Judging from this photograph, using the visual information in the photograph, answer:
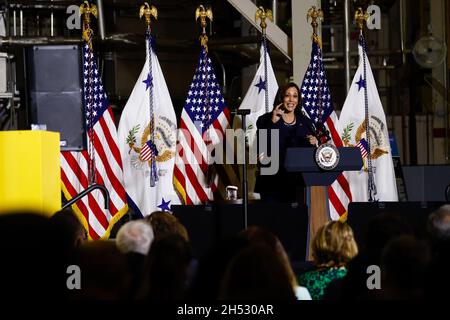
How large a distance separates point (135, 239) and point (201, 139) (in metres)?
6.27

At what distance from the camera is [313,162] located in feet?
32.0

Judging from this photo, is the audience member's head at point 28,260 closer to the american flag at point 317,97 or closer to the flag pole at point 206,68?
the flag pole at point 206,68

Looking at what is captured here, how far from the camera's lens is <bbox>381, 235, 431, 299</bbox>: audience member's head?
4602mm

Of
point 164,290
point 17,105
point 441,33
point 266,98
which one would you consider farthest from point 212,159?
point 164,290

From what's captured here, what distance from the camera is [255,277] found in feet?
13.2

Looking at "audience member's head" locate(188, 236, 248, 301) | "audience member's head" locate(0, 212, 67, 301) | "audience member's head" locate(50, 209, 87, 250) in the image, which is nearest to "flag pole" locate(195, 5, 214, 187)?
"audience member's head" locate(50, 209, 87, 250)

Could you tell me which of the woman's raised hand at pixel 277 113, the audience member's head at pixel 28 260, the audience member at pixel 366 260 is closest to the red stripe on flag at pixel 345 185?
the woman's raised hand at pixel 277 113

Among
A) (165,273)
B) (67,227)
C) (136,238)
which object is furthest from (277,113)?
(165,273)

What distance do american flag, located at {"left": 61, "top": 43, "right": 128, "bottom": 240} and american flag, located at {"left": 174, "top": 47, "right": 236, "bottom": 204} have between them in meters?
0.69

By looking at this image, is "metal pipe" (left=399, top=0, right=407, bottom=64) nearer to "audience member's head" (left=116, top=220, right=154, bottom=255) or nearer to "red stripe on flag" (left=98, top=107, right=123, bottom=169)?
"red stripe on flag" (left=98, top=107, right=123, bottom=169)

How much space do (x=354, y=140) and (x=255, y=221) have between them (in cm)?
347

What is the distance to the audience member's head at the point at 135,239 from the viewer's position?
6.04 meters

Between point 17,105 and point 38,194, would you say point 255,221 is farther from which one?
point 17,105

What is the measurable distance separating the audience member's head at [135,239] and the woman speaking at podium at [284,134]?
431cm
